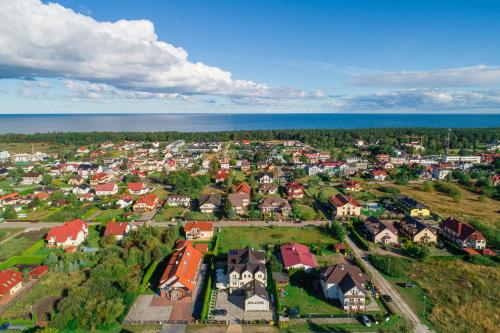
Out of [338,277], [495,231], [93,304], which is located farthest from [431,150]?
[93,304]

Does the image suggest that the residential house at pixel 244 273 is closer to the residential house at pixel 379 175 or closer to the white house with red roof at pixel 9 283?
the white house with red roof at pixel 9 283

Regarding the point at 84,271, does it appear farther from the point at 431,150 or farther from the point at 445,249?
the point at 431,150

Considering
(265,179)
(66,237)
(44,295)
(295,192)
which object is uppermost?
(265,179)

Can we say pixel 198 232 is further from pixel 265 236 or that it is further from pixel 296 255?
pixel 296 255

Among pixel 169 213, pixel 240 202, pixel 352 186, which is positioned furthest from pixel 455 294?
pixel 169 213

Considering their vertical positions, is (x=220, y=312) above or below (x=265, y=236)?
below

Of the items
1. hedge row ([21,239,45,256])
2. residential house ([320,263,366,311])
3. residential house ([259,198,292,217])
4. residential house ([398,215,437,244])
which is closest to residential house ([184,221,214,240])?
residential house ([259,198,292,217])

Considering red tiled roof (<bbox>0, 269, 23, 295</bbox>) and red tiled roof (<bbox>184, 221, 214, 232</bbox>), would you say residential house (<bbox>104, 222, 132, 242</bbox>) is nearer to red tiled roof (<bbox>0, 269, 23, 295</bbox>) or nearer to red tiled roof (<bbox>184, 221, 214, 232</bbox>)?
red tiled roof (<bbox>184, 221, 214, 232</bbox>)
